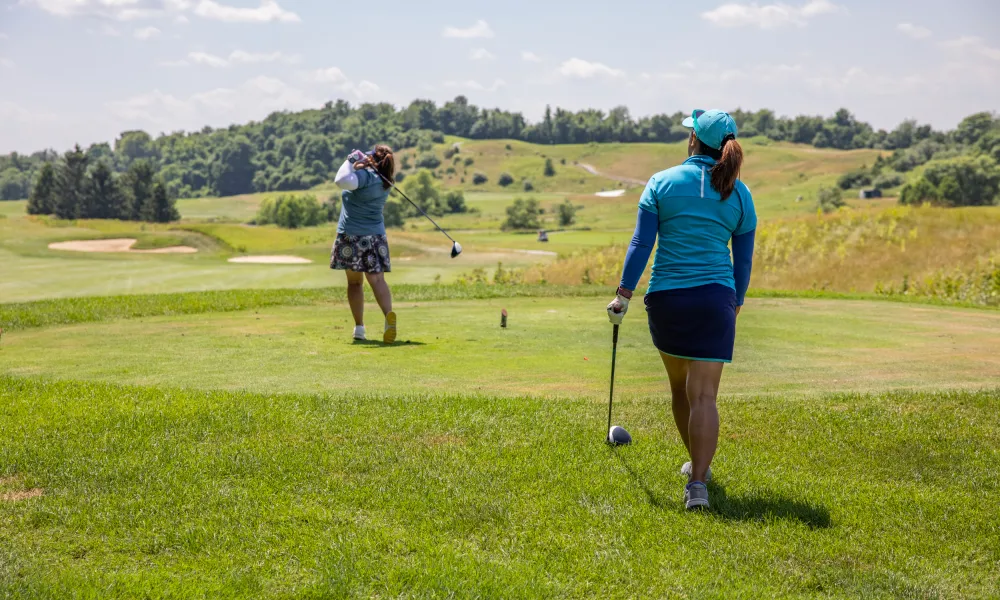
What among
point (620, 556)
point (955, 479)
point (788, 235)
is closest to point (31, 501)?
point (620, 556)

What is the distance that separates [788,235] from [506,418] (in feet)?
78.7

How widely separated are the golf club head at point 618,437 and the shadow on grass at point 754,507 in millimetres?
912

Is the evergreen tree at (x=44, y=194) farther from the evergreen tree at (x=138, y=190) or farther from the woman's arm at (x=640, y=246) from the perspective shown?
the woman's arm at (x=640, y=246)

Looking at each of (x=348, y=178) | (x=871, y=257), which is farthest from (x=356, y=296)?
(x=871, y=257)

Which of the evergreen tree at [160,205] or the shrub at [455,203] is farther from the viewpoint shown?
the shrub at [455,203]

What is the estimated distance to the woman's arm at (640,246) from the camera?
570cm

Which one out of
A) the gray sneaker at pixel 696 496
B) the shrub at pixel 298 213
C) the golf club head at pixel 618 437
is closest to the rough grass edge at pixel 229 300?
the golf club head at pixel 618 437

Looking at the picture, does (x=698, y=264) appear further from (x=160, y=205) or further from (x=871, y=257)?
(x=160, y=205)

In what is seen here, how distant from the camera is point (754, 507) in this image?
5.58 m

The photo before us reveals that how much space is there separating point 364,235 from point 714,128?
731 centimetres

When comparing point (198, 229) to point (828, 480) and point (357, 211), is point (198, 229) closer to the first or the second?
point (357, 211)

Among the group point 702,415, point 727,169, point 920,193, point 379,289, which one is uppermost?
point 920,193

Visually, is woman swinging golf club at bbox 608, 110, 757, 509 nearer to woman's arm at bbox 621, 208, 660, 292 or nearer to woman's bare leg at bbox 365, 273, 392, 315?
woman's arm at bbox 621, 208, 660, 292

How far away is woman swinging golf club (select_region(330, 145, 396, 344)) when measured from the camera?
12.1m
